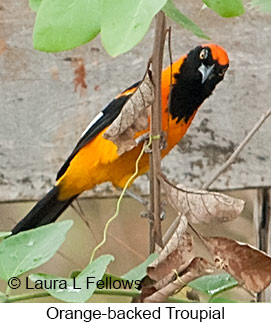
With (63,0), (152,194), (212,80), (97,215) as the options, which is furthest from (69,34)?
(97,215)

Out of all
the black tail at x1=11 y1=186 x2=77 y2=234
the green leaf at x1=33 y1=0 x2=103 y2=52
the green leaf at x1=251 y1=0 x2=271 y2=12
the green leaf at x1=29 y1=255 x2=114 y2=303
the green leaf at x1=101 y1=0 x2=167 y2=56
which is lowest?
the black tail at x1=11 y1=186 x2=77 y2=234

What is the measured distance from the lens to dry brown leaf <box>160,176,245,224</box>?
43 centimetres

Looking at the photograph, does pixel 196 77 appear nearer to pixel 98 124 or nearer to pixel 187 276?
pixel 98 124

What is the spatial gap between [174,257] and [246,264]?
49 millimetres

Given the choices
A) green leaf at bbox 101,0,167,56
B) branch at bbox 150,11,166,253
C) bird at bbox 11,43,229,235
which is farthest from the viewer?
bird at bbox 11,43,229,235

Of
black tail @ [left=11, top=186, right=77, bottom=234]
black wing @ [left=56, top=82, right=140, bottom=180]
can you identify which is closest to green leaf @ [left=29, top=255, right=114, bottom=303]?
black wing @ [left=56, top=82, right=140, bottom=180]

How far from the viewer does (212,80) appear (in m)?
1.15

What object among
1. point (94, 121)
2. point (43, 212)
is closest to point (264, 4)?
point (94, 121)

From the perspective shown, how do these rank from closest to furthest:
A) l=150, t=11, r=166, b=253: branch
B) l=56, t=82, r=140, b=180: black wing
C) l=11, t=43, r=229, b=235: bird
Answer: l=150, t=11, r=166, b=253: branch < l=56, t=82, r=140, b=180: black wing < l=11, t=43, r=229, b=235: bird

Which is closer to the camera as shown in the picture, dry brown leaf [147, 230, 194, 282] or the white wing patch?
dry brown leaf [147, 230, 194, 282]

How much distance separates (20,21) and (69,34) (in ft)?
2.15

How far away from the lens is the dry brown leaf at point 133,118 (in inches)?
19.0

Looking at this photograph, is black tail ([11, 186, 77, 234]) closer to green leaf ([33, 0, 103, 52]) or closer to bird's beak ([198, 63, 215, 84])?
bird's beak ([198, 63, 215, 84])

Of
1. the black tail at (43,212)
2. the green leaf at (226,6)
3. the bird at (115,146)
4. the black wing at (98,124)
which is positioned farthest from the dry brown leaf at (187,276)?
the black tail at (43,212)
